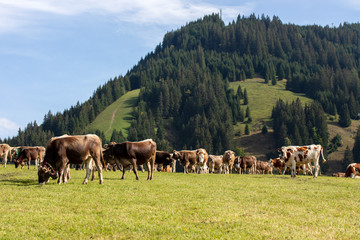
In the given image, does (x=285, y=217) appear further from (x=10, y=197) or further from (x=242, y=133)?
(x=242, y=133)

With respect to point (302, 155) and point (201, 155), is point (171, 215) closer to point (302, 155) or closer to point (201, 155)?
point (302, 155)

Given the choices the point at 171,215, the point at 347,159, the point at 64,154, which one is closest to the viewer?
the point at 171,215

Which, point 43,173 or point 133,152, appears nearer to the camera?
point 43,173

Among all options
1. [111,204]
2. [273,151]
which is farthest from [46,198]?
[273,151]

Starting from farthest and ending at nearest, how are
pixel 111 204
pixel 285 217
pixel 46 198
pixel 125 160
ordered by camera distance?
pixel 125 160, pixel 46 198, pixel 111 204, pixel 285 217

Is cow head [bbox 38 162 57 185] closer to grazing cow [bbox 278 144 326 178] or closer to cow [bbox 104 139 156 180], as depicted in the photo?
cow [bbox 104 139 156 180]

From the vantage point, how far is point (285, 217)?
37.8ft

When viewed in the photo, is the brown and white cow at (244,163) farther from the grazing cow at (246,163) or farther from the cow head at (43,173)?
the cow head at (43,173)

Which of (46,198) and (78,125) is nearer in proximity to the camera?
(46,198)

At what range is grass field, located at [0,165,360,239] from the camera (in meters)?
9.57

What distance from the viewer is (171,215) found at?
1152cm

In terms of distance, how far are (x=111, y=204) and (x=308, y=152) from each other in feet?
79.9

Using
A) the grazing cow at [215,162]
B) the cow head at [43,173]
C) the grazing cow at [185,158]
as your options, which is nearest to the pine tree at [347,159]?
the grazing cow at [215,162]

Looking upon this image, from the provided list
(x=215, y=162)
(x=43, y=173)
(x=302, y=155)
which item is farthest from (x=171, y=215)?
(x=215, y=162)
